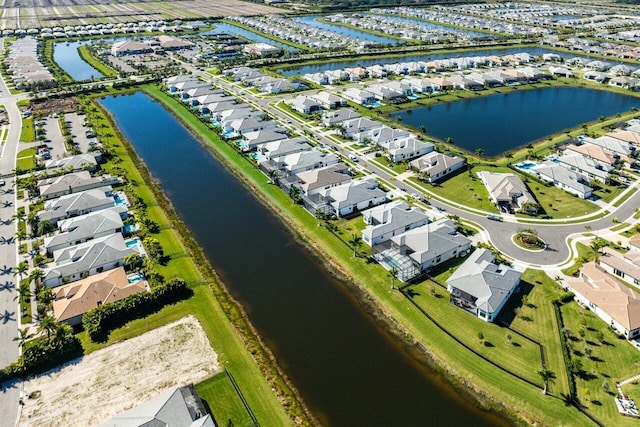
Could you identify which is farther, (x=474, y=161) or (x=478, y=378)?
(x=474, y=161)

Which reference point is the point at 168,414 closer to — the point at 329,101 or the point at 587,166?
the point at 587,166

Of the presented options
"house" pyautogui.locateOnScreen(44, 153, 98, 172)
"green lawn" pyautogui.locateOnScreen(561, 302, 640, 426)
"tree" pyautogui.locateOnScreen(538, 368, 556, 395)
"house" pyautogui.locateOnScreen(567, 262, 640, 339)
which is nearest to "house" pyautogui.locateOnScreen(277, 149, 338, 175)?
"house" pyautogui.locateOnScreen(44, 153, 98, 172)

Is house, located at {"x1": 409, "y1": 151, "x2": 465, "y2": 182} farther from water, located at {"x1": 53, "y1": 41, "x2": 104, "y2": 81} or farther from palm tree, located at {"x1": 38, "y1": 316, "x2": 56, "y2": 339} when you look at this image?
water, located at {"x1": 53, "y1": 41, "x2": 104, "y2": 81}

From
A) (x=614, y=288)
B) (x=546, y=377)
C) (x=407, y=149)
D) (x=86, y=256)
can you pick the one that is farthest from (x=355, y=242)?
(x=86, y=256)

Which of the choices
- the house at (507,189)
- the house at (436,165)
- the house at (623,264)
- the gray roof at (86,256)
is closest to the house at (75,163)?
the gray roof at (86,256)

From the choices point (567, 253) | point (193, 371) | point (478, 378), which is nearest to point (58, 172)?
point (193, 371)

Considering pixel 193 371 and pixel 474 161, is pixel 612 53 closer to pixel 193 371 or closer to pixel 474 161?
pixel 474 161
